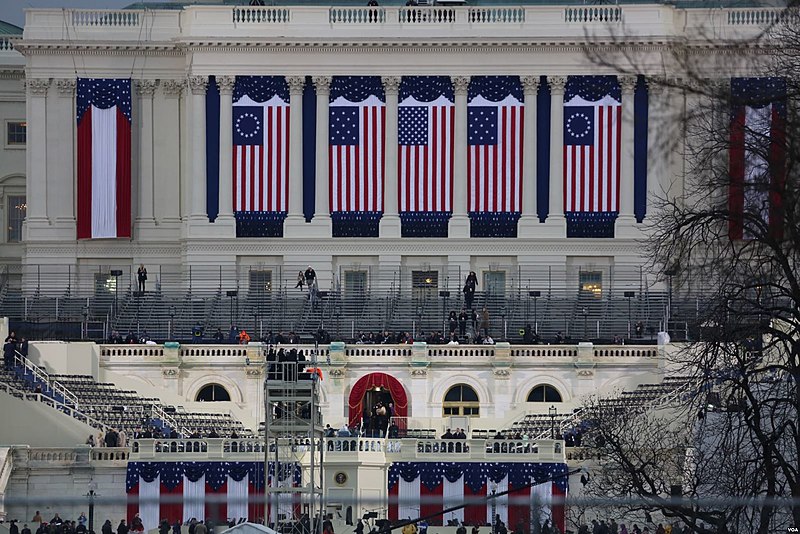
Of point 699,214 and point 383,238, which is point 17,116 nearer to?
point 383,238

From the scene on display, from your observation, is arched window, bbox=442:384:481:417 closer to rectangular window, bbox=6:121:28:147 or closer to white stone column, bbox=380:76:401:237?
white stone column, bbox=380:76:401:237

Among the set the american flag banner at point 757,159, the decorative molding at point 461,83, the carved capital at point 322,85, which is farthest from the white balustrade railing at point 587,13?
the american flag banner at point 757,159

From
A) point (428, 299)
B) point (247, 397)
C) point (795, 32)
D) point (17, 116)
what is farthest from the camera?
point (17, 116)

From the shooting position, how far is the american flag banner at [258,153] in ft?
442

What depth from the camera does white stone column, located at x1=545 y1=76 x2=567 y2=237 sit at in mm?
134625

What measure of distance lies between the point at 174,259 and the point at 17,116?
14978mm

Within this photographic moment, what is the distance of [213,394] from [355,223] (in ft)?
72.7

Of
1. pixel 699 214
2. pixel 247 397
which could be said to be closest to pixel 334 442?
pixel 247 397

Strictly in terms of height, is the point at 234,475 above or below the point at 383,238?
below

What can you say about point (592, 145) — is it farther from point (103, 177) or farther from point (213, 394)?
point (213, 394)

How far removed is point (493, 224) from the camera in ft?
443

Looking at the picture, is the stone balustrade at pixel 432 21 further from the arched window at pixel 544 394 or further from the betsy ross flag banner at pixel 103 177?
the arched window at pixel 544 394

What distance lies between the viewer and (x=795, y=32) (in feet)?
167

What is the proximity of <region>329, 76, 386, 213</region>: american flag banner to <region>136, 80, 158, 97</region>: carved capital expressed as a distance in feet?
31.2
